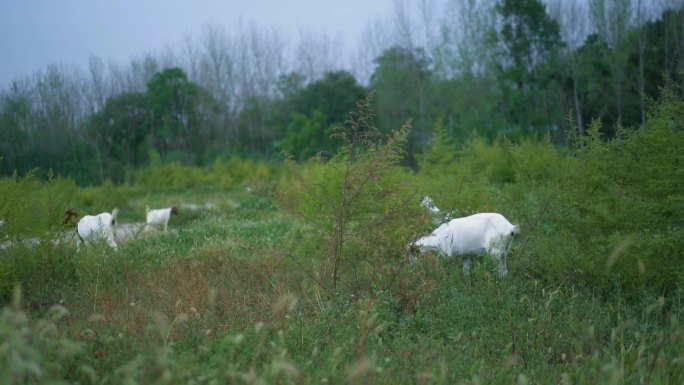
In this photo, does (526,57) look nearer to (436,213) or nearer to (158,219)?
(158,219)

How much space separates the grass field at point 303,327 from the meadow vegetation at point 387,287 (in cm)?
3

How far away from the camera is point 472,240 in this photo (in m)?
7.76

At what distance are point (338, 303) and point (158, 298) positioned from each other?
199cm

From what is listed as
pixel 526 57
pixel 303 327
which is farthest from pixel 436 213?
pixel 526 57

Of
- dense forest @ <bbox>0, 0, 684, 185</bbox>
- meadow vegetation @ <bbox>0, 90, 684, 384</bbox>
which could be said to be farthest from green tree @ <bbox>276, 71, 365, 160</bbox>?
meadow vegetation @ <bbox>0, 90, 684, 384</bbox>

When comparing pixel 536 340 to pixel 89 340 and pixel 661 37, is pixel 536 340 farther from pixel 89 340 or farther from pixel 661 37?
pixel 661 37

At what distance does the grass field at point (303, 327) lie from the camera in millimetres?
3982

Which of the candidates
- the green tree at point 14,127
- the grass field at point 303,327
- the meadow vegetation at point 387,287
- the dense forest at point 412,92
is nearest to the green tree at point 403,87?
the dense forest at point 412,92

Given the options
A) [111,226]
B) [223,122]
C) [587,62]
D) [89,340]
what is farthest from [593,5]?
[89,340]

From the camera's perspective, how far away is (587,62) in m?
31.2

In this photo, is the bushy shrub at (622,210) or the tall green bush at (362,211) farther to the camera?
the tall green bush at (362,211)

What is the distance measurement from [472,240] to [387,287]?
1525 millimetres

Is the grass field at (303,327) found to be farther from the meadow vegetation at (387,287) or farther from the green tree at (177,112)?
the green tree at (177,112)

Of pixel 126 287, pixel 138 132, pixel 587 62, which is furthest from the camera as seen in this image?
pixel 138 132
